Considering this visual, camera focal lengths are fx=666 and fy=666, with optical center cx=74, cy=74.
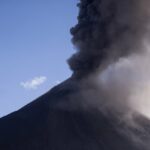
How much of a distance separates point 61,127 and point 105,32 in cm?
1353

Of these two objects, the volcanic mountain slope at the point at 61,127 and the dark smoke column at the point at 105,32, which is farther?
the dark smoke column at the point at 105,32

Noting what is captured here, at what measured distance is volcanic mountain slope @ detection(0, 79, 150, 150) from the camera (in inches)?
3159

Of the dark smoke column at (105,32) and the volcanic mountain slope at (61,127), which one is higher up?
the dark smoke column at (105,32)

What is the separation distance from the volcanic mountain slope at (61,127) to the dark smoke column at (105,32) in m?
4.84

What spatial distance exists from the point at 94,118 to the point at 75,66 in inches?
281

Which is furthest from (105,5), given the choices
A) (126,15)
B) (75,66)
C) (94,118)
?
(94,118)

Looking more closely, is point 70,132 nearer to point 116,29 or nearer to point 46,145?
point 46,145

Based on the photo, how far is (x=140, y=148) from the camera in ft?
265

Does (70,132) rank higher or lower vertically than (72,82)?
lower

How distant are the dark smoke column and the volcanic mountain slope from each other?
4.84m

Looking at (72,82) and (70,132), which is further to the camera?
(72,82)

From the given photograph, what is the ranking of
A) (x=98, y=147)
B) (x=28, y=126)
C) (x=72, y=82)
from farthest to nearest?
(x=72, y=82)
(x=28, y=126)
(x=98, y=147)

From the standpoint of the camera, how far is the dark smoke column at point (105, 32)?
8569 centimetres

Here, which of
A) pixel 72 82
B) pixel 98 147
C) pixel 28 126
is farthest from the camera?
pixel 72 82
